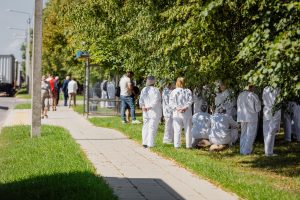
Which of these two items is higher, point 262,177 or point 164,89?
point 164,89

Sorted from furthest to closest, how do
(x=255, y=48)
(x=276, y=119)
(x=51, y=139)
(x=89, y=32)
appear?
(x=89, y=32) → (x=51, y=139) → (x=276, y=119) → (x=255, y=48)

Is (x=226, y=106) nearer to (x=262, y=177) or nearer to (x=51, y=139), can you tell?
(x=51, y=139)

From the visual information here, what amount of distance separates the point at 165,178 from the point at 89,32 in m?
13.1

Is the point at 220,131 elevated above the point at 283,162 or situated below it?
above

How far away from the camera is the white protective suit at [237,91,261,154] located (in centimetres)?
1412

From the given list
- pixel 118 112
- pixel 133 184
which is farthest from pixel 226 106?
pixel 118 112

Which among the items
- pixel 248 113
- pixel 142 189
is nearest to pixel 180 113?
pixel 248 113

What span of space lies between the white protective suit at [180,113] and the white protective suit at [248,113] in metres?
1.24

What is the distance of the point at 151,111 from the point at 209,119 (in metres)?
1.48

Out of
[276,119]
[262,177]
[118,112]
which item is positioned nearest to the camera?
[262,177]

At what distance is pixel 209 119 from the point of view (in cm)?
1548

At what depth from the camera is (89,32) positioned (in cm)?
2262

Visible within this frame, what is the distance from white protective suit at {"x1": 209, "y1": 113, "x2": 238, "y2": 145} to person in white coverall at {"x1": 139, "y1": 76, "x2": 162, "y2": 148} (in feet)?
4.45

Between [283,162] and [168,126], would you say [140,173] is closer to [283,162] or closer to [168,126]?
[283,162]
